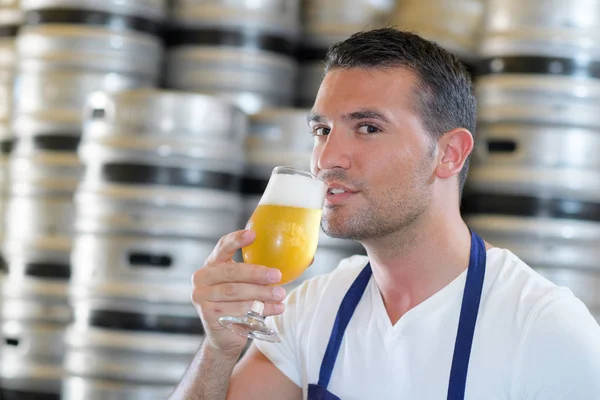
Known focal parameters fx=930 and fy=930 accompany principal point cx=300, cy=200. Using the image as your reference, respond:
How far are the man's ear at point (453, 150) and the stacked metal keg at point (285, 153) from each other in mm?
875

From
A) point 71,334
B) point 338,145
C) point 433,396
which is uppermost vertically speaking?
point 338,145

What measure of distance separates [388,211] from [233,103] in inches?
43.1

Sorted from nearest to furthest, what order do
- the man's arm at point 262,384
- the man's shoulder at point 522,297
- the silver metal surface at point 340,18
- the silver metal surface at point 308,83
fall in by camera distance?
1. the man's shoulder at point 522,297
2. the man's arm at point 262,384
3. the silver metal surface at point 340,18
4. the silver metal surface at point 308,83

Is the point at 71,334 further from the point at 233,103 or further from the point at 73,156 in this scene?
the point at 233,103

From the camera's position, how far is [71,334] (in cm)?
267

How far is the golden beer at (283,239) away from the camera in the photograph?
4.83 ft

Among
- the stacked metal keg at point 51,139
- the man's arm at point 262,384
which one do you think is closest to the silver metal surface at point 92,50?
the stacked metal keg at point 51,139

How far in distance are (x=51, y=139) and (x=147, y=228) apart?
0.54 m

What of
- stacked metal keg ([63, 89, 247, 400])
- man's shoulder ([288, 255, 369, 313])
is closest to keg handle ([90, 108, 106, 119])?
stacked metal keg ([63, 89, 247, 400])

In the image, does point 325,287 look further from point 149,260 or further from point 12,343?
point 12,343

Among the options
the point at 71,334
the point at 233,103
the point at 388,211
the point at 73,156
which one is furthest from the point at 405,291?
the point at 73,156

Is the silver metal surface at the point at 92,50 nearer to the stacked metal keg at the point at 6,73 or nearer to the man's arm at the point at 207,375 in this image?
the stacked metal keg at the point at 6,73

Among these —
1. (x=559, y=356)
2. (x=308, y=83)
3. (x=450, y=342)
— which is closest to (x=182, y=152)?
(x=308, y=83)

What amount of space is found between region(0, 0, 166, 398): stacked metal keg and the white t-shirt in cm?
123
